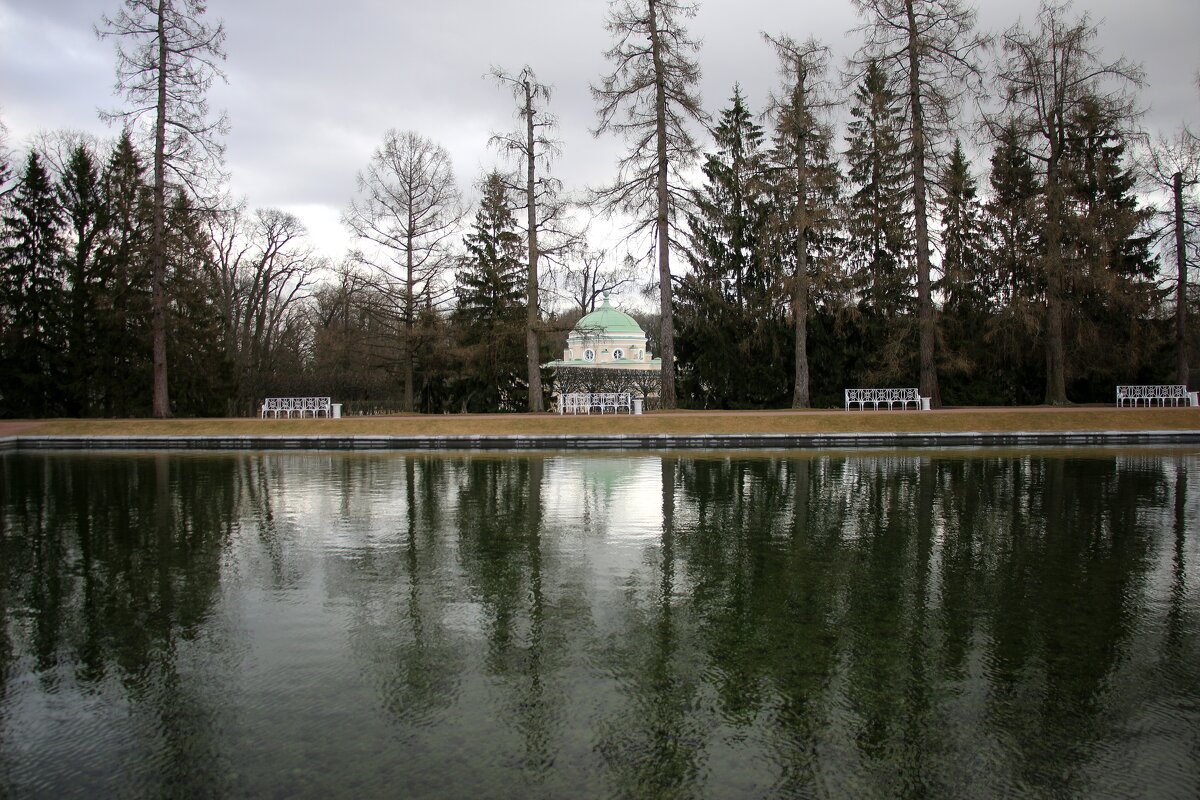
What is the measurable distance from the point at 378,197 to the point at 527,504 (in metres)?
23.3

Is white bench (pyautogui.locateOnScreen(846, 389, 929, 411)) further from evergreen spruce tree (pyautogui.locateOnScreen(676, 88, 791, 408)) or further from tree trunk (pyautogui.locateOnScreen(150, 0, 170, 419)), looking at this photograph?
tree trunk (pyautogui.locateOnScreen(150, 0, 170, 419))

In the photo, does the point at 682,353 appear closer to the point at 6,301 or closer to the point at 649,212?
the point at 649,212

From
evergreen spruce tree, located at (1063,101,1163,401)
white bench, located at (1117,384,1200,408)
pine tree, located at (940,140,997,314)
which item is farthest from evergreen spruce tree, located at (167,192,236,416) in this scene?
white bench, located at (1117,384,1200,408)

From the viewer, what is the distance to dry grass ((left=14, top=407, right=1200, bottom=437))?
21.2m

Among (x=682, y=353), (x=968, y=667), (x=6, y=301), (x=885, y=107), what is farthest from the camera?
(x=682, y=353)

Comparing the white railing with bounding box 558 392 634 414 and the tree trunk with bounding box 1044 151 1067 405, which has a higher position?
the tree trunk with bounding box 1044 151 1067 405

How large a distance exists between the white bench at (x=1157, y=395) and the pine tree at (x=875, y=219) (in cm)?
809

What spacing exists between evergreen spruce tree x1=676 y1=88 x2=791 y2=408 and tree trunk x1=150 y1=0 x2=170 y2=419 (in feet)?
63.8

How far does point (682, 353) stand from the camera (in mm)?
35219

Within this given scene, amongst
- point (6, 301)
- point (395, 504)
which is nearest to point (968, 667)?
point (395, 504)

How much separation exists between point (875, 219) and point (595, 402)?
45.7 ft

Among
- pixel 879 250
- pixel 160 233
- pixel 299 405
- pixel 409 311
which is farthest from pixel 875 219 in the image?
pixel 160 233

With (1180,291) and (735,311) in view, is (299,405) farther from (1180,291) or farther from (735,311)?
(1180,291)

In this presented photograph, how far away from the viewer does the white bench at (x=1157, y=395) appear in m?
25.6
